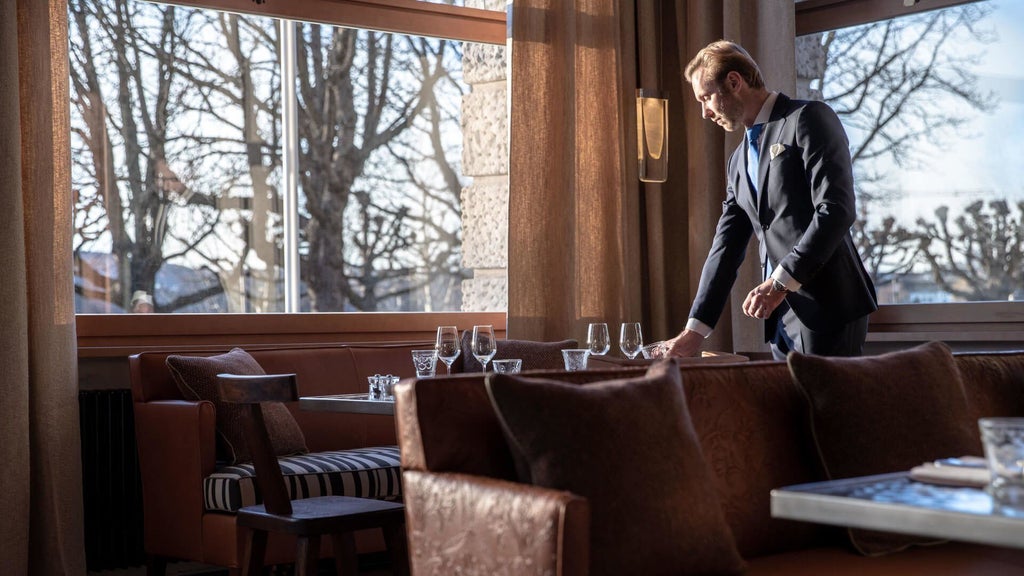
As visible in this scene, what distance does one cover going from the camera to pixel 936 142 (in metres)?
4.77

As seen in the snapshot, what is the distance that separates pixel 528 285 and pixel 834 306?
1.90 meters

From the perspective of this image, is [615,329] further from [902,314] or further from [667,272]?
[902,314]

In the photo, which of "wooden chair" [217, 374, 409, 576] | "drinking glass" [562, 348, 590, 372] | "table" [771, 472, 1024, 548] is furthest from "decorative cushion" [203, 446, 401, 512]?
"table" [771, 472, 1024, 548]

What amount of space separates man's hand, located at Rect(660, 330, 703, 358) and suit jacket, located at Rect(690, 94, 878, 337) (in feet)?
0.74

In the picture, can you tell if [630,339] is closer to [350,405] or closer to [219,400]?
[350,405]

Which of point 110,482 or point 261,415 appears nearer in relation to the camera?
point 261,415

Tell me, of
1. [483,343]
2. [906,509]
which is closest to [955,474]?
[906,509]

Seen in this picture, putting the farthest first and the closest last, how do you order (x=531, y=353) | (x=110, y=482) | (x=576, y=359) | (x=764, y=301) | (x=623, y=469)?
(x=531, y=353) → (x=110, y=482) → (x=576, y=359) → (x=764, y=301) → (x=623, y=469)

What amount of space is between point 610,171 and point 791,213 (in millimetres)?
1912

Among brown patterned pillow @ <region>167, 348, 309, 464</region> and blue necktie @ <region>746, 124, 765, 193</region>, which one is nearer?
blue necktie @ <region>746, 124, 765, 193</region>

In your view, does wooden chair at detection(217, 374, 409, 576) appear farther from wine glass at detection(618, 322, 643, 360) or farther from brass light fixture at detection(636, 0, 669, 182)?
brass light fixture at detection(636, 0, 669, 182)

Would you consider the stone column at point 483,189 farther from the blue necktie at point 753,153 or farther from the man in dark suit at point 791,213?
the blue necktie at point 753,153

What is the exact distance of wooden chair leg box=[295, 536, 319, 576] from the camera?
282cm

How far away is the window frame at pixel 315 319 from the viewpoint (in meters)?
4.19
